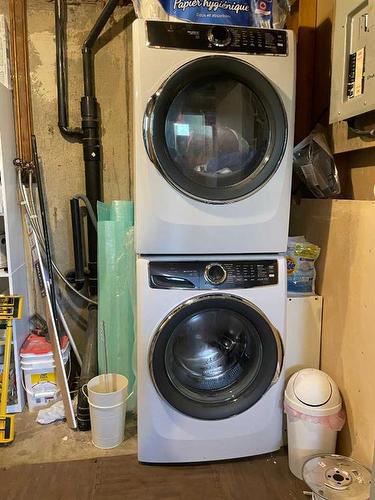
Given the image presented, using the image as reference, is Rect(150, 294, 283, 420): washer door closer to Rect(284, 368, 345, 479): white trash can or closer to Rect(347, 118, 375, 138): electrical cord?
Rect(284, 368, 345, 479): white trash can

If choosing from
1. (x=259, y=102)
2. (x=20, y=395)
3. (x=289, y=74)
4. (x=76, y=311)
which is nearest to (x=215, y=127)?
(x=259, y=102)

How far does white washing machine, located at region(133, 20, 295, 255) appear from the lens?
4.91ft

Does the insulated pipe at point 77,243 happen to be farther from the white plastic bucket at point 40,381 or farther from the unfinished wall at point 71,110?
the white plastic bucket at point 40,381

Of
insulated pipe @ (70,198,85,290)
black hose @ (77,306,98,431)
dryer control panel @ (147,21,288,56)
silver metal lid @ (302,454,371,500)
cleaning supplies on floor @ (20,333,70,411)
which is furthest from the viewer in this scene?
insulated pipe @ (70,198,85,290)

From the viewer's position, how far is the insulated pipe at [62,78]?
6.84 feet

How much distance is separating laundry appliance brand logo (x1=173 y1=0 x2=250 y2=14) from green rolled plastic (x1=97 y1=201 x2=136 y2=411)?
2.94 feet

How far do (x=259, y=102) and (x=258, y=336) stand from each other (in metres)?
0.97

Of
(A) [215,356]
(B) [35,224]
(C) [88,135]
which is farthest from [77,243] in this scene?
(A) [215,356]

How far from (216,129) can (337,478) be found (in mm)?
1408

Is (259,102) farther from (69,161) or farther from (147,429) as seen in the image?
(147,429)

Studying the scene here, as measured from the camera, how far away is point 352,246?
1634 millimetres

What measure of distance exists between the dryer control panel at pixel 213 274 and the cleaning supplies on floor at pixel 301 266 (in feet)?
0.61

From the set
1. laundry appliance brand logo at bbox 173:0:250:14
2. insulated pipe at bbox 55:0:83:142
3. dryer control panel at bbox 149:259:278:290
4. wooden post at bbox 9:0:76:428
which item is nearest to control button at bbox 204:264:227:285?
dryer control panel at bbox 149:259:278:290

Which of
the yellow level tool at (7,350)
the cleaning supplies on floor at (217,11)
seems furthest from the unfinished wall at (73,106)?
the cleaning supplies on floor at (217,11)
